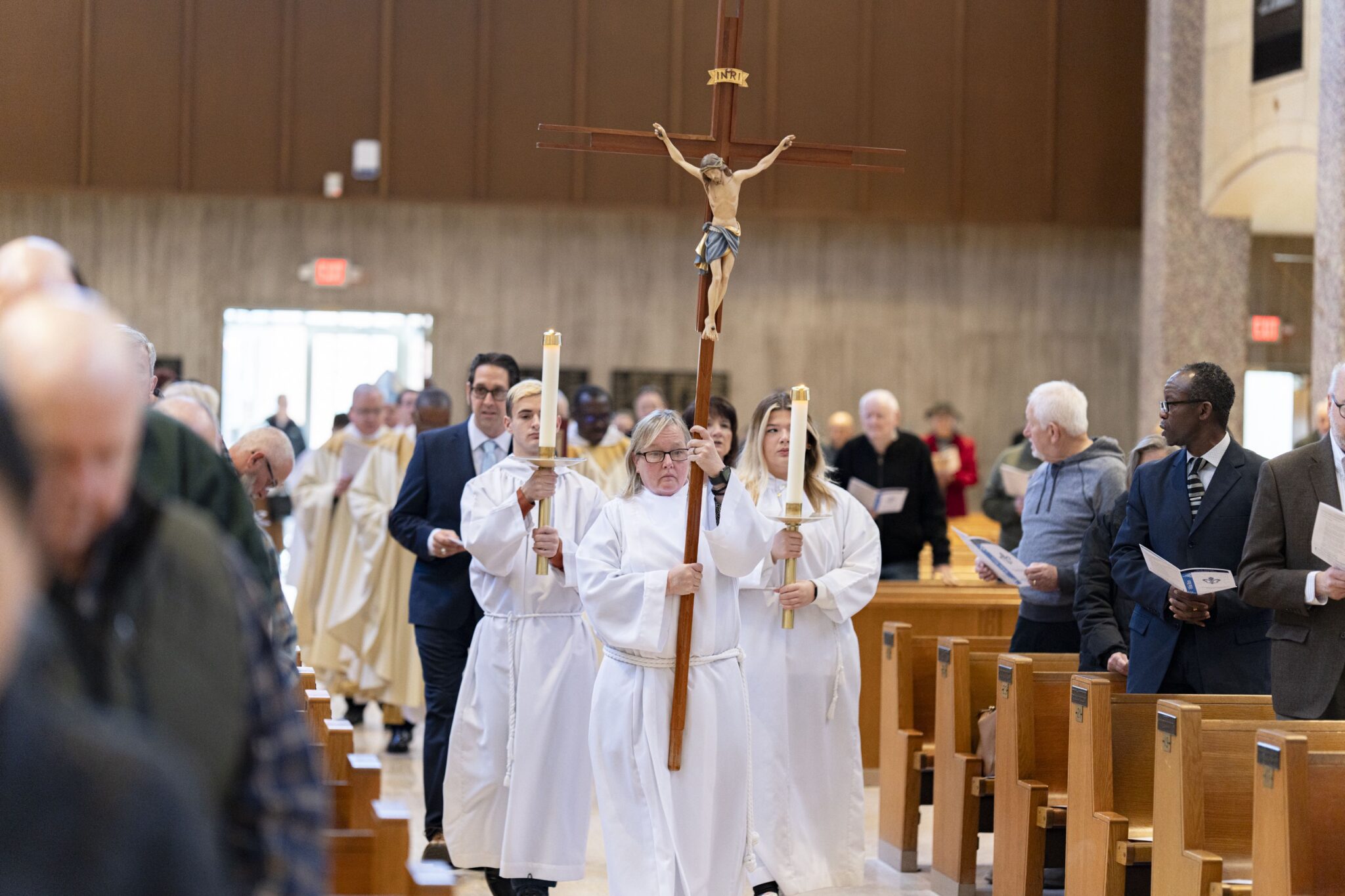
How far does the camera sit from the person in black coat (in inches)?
211

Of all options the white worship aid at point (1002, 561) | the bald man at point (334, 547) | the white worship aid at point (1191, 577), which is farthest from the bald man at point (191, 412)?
the bald man at point (334, 547)

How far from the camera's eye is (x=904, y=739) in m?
6.14

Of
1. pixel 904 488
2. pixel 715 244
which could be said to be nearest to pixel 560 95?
pixel 904 488

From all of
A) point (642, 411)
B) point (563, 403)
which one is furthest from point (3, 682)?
point (642, 411)

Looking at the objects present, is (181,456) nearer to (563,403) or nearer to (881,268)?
(563,403)

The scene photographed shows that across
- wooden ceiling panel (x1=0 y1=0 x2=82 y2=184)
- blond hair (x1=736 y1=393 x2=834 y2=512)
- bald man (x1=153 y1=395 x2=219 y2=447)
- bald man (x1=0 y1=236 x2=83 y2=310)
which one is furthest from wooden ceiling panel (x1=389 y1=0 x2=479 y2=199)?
bald man (x1=0 y1=236 x2=83 y2=310)

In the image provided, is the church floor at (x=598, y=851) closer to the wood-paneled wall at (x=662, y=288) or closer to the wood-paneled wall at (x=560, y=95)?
the wood-paneled wall at (x=662, y=288)

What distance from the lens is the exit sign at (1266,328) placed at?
47.6ft

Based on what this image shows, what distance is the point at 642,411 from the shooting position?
10.5 m

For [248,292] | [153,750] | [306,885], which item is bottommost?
[306,885]

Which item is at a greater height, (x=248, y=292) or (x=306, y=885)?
(x=248, y=292)

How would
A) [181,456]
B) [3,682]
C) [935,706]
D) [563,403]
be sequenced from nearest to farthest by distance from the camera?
[3,682] → [181,456] → [935,706] → [563,403]

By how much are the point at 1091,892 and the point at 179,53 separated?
11.0m

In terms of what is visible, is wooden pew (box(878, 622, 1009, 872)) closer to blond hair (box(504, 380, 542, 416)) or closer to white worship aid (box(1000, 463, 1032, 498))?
white worship aid (box(1000, 463, 1032, 498))
